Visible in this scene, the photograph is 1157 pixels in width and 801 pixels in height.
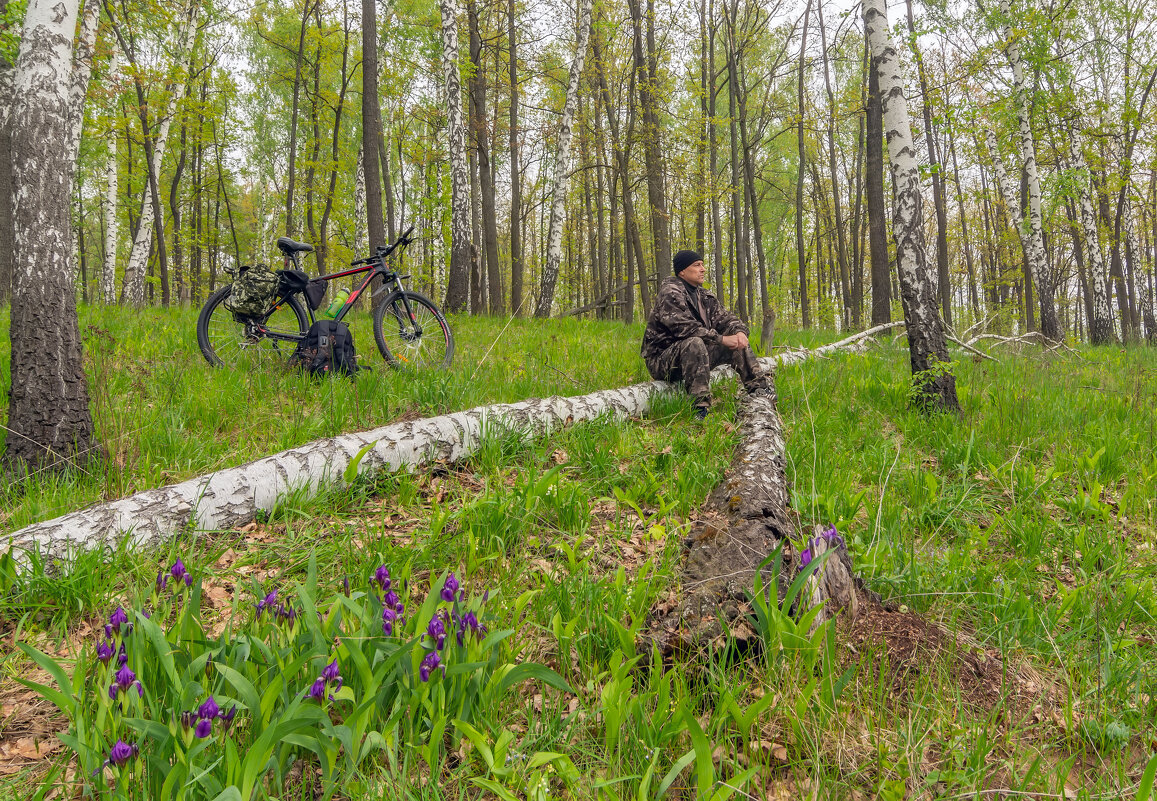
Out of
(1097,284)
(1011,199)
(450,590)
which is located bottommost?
(450,590)

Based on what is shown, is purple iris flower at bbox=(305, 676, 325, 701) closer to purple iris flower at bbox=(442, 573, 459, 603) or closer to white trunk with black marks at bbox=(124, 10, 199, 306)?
purple iris flower at bbox=(442, 573, 459, 603)

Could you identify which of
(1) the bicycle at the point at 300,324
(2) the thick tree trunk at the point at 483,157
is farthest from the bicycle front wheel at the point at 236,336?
(2) the thick tree trunk at the point at 483,157

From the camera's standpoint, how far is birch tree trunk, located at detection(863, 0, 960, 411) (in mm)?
4840

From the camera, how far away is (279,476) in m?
2.94

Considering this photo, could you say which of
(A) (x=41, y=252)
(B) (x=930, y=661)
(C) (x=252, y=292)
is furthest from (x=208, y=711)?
(C) (x=252, y=292)

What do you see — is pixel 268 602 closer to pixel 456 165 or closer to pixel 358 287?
pixel 358 287

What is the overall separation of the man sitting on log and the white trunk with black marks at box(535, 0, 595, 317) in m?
5.95

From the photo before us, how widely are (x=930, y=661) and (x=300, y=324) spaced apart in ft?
18.2

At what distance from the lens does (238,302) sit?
201 inches

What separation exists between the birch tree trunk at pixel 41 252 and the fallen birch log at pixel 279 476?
82 centimetres

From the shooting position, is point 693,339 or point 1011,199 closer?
point 693,339

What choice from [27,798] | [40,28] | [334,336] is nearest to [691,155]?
[334,336]

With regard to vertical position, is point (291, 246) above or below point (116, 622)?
above

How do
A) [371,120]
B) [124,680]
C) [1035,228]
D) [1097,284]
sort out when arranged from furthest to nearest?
[1097,284] → [1035,228] → [371,120] → [124,680]
